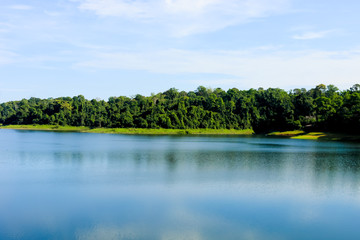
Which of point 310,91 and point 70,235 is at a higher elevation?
point 310,91

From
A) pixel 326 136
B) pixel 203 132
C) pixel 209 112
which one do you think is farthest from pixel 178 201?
pixel 209 112

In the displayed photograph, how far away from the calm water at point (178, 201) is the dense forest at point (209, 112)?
57213mm

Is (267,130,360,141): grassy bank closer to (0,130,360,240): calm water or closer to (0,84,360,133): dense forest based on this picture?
(0,84,360,133): dense forest

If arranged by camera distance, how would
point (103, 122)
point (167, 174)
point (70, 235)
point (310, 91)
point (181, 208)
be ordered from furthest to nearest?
point (103, 122), point (310, 91), point (167, 174), point (181, 208), point (70, 235)

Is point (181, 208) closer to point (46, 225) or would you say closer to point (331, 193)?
point (46, 225)

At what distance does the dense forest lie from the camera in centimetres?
8719

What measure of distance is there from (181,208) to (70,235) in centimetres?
537

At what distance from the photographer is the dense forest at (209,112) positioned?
87.2 m

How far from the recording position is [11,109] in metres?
141

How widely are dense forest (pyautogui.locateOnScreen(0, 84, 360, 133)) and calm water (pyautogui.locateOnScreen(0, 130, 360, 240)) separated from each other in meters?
57.2

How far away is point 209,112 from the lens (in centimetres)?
10831

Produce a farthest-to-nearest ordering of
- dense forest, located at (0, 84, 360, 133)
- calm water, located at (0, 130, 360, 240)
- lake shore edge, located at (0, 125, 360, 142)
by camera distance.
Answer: dense forest, located at (0, 84, 360, 133), lake shore edge, located at (0, 125, 360, 142), calm water, located at (0, 130, 360, 240)

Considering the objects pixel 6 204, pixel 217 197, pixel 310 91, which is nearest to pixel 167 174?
pixel 217 197

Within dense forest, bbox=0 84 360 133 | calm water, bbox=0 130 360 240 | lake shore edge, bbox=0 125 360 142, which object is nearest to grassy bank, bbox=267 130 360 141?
lake shore edge, bbox=0 125 360 142
